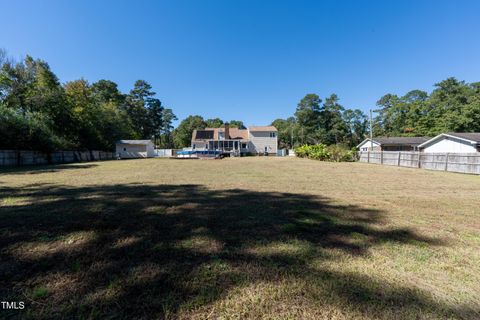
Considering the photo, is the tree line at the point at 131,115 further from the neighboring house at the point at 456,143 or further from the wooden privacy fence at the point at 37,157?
the neighboring house at the point at 456,143

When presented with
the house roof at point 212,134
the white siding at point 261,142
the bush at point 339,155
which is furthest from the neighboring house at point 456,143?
the house roof at point 212,134

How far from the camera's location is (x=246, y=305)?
1687 mm

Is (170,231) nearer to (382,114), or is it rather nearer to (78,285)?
(78,285)

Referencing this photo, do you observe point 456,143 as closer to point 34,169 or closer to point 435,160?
point 435,160

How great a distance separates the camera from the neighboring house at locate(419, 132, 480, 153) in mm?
17905

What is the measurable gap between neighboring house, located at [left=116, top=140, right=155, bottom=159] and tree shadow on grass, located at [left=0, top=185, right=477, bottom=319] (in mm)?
31723

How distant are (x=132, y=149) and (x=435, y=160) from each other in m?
36.9

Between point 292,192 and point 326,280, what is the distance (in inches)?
175

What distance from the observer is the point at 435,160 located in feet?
46.0

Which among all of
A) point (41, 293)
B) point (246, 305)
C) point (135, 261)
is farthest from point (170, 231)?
point (246, 305)

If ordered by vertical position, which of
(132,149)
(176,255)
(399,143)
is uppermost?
(399,143)

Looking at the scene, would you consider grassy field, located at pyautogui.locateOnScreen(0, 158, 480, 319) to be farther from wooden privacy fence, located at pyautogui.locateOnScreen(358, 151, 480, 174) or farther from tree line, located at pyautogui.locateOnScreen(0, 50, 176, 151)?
tree line, located at pyautogui.locateOnScreen(0, 50, 176, 151)

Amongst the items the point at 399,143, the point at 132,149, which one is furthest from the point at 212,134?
the point at 399,143

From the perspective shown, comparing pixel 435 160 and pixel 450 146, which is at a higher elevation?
pixel 450 146
